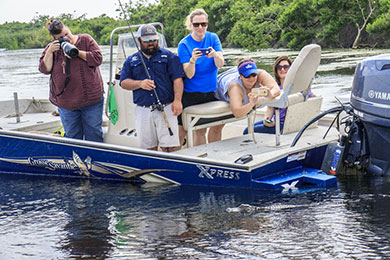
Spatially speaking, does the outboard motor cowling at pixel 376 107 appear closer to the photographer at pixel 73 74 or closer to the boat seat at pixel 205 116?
the boat seat at pixel 205 116

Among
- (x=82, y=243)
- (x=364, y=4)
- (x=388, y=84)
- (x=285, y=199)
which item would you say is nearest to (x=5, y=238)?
(x=82, y=243)

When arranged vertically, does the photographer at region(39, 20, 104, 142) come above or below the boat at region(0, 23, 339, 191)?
above

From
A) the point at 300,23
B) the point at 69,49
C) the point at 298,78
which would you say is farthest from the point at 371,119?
the point at 300,23

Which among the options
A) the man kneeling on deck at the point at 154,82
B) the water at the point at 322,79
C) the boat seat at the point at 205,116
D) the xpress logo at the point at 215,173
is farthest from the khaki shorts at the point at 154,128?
the water at the point at 322,79

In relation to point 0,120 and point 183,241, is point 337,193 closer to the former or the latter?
point 183,241

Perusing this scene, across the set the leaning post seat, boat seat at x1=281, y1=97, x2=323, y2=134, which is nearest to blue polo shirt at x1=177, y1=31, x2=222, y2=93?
the leaning post seat

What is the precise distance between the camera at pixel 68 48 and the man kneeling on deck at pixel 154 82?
1.65 ft

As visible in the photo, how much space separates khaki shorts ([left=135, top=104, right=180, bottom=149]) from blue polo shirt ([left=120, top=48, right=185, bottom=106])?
0.32ft

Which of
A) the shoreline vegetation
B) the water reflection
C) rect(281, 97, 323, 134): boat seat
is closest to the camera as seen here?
the water reflection

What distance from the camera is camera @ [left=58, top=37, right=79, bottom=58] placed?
16.6ft

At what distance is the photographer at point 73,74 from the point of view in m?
5.26

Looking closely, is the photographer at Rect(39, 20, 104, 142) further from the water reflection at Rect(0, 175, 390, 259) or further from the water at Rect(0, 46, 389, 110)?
the water at Rect(0, 46, 389, 110)

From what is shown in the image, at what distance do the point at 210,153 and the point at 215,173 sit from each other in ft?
0.77

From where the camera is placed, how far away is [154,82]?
196 inches
